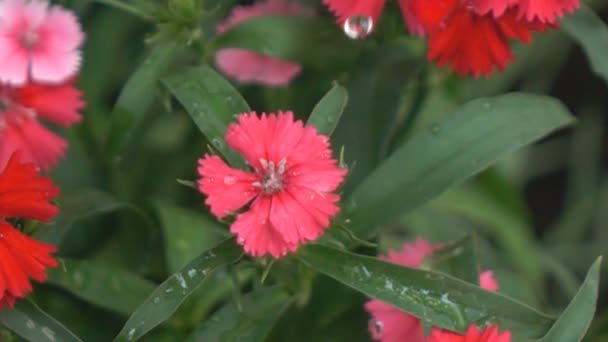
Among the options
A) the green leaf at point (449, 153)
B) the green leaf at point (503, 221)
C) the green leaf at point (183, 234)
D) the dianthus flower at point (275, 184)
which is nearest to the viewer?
the dianthus flower at point (275, 184)

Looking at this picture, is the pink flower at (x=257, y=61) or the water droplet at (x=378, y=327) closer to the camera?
the water droplet at (x=378, y=327)

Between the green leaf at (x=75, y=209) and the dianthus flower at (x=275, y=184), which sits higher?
the dianthus flower at (x=275, y=184)

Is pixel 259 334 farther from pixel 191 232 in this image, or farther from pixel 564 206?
pixel 564 206

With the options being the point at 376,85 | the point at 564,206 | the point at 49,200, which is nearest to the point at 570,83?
the point at 564,206

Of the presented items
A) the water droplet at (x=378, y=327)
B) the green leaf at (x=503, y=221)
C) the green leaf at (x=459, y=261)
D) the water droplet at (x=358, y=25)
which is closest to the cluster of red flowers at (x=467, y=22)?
the water droplet at (x=358, y=25)

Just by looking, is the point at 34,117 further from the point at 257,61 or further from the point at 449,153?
the point at 449,153

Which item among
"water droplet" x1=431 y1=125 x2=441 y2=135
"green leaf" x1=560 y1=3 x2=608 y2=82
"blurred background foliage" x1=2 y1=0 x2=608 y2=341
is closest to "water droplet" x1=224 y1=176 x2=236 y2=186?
"blurred background foliage" x1=2 y1=0 x2=608 y2=341

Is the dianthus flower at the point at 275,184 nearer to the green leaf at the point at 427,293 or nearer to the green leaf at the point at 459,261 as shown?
the green leaf at the point at 427,293

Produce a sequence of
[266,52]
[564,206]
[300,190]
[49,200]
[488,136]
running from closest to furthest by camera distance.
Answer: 1. [300,190]
2. [49,200]
3. [488,136]
4. [266,52]
5. [564,206]
